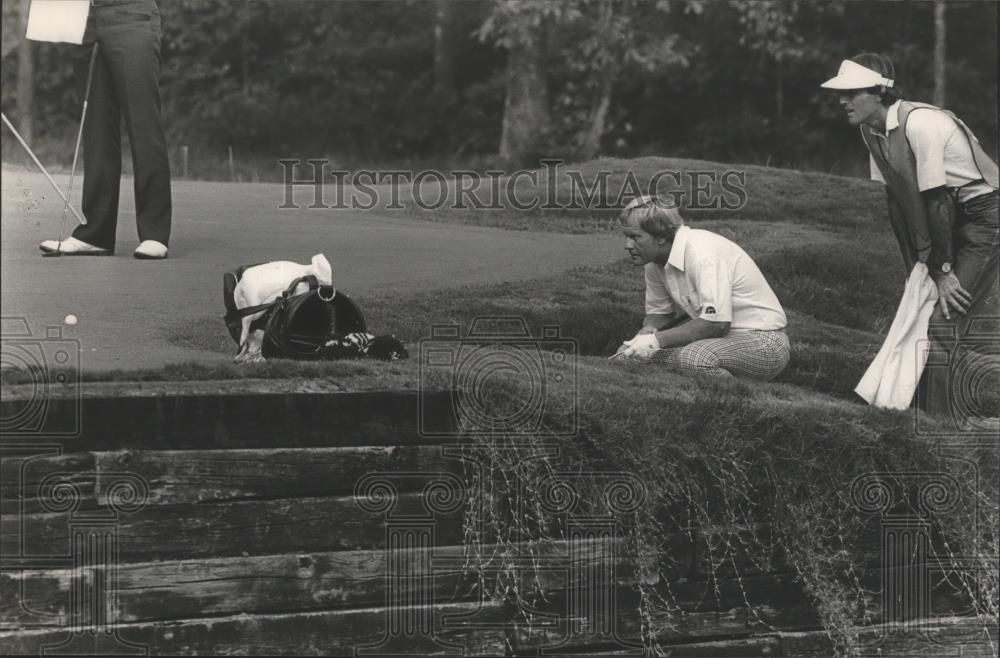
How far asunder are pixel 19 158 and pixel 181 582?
196 cm

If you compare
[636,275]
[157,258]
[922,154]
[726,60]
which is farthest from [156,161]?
[922,154]

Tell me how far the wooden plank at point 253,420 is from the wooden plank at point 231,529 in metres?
0.25

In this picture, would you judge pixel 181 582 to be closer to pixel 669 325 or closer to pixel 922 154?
pixel 669 325

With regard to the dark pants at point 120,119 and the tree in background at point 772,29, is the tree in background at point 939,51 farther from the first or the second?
the dark pants at point 120,119

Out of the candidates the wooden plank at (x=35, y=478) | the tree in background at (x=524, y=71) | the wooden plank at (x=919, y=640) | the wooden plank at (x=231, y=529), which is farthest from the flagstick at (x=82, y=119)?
the wooden plank at (x=919, y=640)

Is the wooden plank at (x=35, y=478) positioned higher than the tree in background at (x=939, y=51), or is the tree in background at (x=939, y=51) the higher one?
the tree in background at (x=939, y=51)

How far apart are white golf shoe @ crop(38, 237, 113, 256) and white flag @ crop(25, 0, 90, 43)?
87cm

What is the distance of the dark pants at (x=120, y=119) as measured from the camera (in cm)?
681

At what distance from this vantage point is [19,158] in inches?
263

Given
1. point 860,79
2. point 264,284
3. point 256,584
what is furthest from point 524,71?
point 256,584

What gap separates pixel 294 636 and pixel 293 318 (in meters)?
1.35

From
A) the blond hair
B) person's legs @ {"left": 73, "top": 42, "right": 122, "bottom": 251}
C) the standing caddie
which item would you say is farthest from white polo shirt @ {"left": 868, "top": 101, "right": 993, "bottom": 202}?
person's legs @ {"left": 73, "top": 42, "right": 122, "bottom": 251}

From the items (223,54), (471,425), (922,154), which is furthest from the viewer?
(922,154)

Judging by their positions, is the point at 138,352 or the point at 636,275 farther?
the point at 636,275
